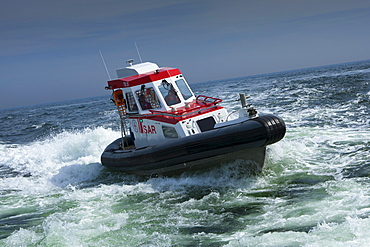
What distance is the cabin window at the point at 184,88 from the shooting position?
9.52 metres

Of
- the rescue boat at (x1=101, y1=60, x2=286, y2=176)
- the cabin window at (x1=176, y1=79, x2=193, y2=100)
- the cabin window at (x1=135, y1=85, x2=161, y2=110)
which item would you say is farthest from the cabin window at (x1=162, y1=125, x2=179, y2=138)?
the cabin window at (x1=176, y1=79, x2=193, y2=100)

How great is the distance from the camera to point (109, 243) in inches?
217

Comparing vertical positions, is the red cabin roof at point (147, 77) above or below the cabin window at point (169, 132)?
above

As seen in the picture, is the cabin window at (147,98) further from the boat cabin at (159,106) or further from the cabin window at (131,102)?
the cabin window at (131,102)

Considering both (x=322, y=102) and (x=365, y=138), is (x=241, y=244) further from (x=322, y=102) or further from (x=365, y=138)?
(x=322, y=102)

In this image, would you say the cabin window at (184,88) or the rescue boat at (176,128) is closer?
the rescue boat at (176,128)

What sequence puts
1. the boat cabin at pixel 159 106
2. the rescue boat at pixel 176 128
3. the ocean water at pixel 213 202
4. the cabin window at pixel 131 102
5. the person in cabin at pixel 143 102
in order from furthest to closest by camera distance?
the cabin window at pixel 131 102 → the person in cabin at pixel 143 102 → the boat cabin at pixel 159 106 → the rescue boat at pixel 176 128 → the ocean water at pixel 213 202

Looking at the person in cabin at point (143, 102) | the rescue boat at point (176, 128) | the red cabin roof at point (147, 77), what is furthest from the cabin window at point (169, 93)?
the person in cabin at point (143, 102)

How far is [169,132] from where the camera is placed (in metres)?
8.56

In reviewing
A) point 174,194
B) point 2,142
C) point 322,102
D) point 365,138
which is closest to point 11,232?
point 174,194

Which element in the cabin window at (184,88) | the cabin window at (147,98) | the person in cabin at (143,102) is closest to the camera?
the cabin window at (147,98)

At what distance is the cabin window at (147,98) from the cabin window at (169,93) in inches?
8.5

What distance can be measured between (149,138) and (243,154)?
106 inches

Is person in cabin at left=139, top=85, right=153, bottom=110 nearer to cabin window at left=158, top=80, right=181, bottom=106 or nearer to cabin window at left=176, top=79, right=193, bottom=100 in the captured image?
cabin window at left=158, top=80, right=181, bottom=106
